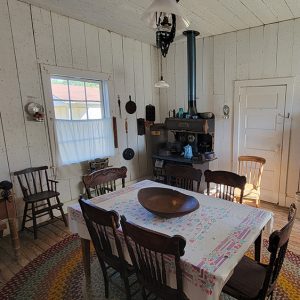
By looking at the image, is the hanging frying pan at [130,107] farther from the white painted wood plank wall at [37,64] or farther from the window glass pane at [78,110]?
the window glass pane at [78,110]

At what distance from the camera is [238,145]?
3.81 metres

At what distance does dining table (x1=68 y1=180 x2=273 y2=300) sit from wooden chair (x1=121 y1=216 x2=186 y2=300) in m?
0.08

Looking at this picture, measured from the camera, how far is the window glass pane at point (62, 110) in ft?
10.3

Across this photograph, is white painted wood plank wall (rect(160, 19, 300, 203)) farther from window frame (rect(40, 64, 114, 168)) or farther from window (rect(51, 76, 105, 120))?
window frame (rect(40, 64, 114, 168))

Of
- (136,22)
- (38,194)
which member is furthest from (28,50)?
(38,194)

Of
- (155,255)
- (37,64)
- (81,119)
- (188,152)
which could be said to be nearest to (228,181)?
(155,255)

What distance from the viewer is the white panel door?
11.0 feet

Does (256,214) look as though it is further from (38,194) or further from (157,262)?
(38,194)

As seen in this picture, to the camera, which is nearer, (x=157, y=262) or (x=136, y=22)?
(x=157, y=262)

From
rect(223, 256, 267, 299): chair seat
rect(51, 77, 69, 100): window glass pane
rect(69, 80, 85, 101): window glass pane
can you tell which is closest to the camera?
rect(223, 256, 267, 299): chair seat

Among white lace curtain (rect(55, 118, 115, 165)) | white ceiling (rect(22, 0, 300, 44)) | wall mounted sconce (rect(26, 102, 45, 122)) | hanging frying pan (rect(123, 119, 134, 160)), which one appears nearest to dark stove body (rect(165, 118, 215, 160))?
hanging frying pan (rect(123, 119, 134, 160))

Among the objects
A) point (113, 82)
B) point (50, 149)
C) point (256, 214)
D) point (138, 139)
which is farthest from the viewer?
point (138, 139)

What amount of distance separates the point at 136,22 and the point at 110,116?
4.71 feet

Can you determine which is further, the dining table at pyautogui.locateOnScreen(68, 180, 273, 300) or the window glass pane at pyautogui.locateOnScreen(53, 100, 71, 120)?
the window glass pane at pyautogui.locateOnScreen(53, 100, 71, 120)
